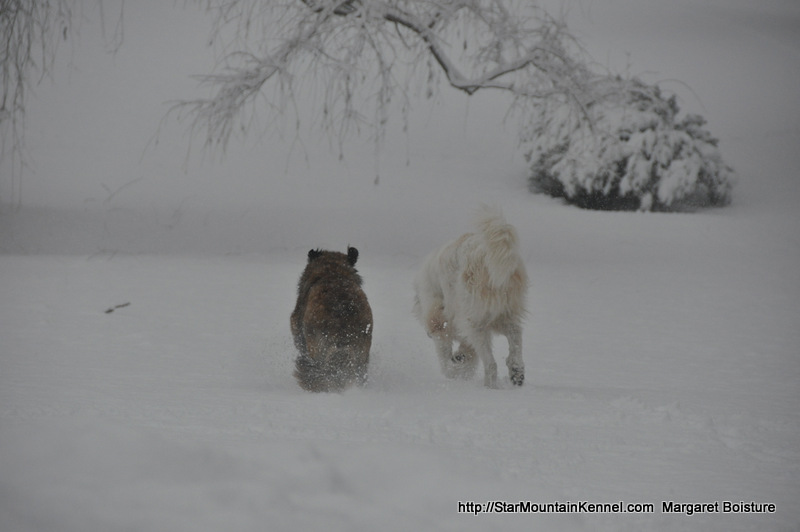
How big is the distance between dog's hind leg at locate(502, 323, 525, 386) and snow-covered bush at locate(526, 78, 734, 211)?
10.4m

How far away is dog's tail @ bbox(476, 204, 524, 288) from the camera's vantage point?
18.1ft

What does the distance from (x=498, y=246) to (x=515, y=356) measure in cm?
93

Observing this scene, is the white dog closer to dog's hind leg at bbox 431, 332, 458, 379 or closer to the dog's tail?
the dog's tail

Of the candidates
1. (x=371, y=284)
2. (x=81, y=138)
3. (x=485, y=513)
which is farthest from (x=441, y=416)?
(x=81, y=138)

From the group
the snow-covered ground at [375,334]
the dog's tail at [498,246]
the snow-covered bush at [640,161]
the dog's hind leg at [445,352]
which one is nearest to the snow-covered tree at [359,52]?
the dog's tail at [498,246]

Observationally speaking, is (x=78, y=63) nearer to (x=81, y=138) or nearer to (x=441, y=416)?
(x=81, y=138)

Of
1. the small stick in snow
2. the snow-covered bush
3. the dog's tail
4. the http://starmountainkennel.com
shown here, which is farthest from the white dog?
the snow-covered bush

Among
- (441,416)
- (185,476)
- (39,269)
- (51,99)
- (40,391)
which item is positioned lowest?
(39,269)

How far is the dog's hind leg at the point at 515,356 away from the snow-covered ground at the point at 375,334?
0.18 metres

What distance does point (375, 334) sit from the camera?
9453 mm

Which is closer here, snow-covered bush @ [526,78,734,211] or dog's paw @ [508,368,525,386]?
dog's paw @ [508,368,525,386]

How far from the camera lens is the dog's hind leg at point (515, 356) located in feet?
18.5

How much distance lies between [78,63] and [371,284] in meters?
19.2

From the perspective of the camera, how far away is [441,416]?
13.9 ft
